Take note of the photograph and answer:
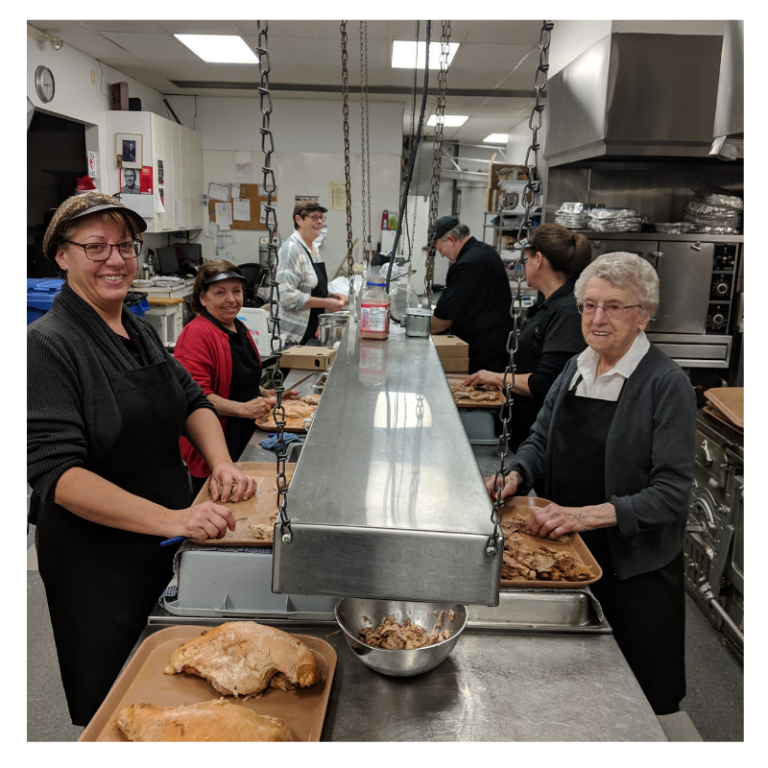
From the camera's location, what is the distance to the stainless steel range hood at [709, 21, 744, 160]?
2031mm

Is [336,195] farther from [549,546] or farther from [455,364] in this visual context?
[549,546]

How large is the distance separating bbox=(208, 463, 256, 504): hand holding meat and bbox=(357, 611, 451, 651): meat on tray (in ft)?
2.29

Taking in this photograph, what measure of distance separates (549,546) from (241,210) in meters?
7.99

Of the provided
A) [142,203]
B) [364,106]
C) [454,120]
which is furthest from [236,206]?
[364,106]

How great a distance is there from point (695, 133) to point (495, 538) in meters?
4.36

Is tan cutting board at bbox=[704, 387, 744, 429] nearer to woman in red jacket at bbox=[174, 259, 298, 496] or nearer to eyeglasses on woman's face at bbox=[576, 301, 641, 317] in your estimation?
eyeglasses on woman's face at bbox=[576, 301, 641, 317]

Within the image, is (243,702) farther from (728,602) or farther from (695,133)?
(695,133)

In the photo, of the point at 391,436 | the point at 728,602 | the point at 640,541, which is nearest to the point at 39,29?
the point at 391,436

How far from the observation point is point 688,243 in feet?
15.3

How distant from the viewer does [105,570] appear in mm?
1705

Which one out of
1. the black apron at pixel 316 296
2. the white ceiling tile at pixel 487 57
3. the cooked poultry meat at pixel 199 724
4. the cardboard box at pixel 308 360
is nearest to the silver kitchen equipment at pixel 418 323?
the cardboard box at pixel 308 360

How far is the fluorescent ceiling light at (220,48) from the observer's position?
5652 millimetres

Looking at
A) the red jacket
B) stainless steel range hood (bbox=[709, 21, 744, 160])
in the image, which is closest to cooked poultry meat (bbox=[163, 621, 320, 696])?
the red jacket
